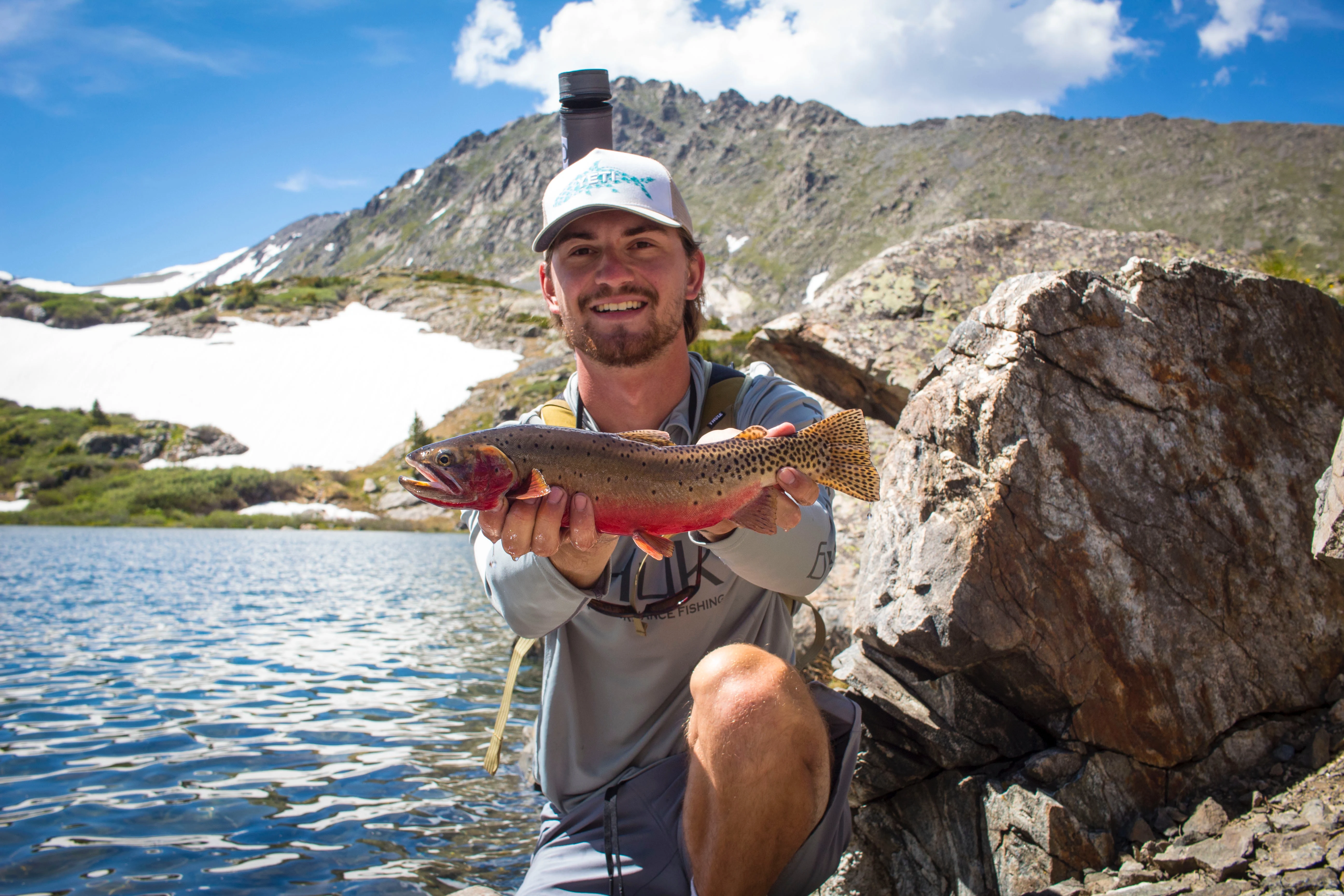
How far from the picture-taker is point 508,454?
3.12 m

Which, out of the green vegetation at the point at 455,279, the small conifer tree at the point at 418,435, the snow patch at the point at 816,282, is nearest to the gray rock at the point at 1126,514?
the small conifer tree at the point at 418,435

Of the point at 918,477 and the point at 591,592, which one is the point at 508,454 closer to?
the point at 591,592

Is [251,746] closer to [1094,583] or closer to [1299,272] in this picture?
[1094,583]

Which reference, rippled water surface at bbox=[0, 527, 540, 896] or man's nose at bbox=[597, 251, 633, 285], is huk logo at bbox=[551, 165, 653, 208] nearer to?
man's nose at bbox=[597, 251, 633, 285]

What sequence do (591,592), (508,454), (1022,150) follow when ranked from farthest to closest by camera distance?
(1022,150)
(591,592)
(508,454)

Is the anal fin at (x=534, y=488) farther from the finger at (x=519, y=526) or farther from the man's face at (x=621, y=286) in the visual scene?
the man's face at (x=621, y=286)

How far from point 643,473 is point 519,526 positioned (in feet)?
1.89

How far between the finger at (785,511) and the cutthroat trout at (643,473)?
18 millimetres

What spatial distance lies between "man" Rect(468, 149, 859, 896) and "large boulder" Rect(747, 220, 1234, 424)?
187 inches

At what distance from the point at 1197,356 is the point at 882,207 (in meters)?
151

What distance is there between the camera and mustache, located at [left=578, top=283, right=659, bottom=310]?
165 inches

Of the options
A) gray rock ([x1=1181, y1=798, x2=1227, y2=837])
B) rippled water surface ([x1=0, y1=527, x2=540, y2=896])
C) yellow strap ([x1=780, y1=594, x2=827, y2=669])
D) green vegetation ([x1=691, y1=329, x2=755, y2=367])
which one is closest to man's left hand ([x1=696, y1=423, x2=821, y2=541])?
yellow strap ([x1=780, y1=594, x2=827, y2=669])

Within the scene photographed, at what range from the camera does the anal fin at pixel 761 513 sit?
3340mm

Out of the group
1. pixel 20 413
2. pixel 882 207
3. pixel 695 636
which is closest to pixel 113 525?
pixel 20 413
